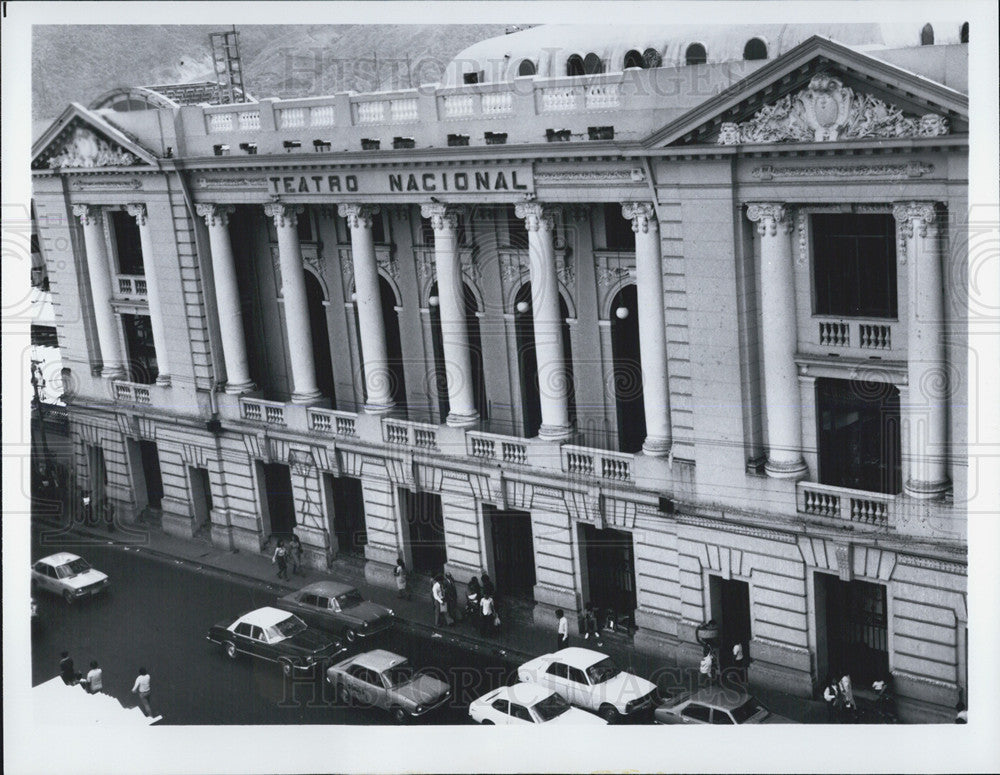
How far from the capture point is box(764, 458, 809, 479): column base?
24.2m

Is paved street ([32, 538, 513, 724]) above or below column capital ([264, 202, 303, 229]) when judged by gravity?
below

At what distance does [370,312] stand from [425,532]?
4.24 m

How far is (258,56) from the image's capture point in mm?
26141

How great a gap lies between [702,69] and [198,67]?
8.72 m

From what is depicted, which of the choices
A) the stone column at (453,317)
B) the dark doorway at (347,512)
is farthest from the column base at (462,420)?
the dark doorway at (347,512)

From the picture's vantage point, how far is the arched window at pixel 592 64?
25547 mm

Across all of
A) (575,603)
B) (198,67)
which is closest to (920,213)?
(575,603)

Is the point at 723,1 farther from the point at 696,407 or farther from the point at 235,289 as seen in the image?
the point at 235,289

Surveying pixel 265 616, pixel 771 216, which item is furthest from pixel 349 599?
pixel 771 216

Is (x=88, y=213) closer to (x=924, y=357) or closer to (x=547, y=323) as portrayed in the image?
(x=547, y=323)

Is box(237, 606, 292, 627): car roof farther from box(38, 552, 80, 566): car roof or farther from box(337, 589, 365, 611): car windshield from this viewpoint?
box(38, 552, 80, 566): car roof

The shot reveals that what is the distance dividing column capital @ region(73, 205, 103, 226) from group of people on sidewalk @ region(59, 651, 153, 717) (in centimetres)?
854

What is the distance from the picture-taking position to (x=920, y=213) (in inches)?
860

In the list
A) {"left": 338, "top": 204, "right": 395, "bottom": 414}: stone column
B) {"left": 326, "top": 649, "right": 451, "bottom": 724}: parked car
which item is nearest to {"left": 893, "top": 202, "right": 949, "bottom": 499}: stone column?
{"left": 326, "top": 649, "right": 451, "bottom": 724}: parked car
